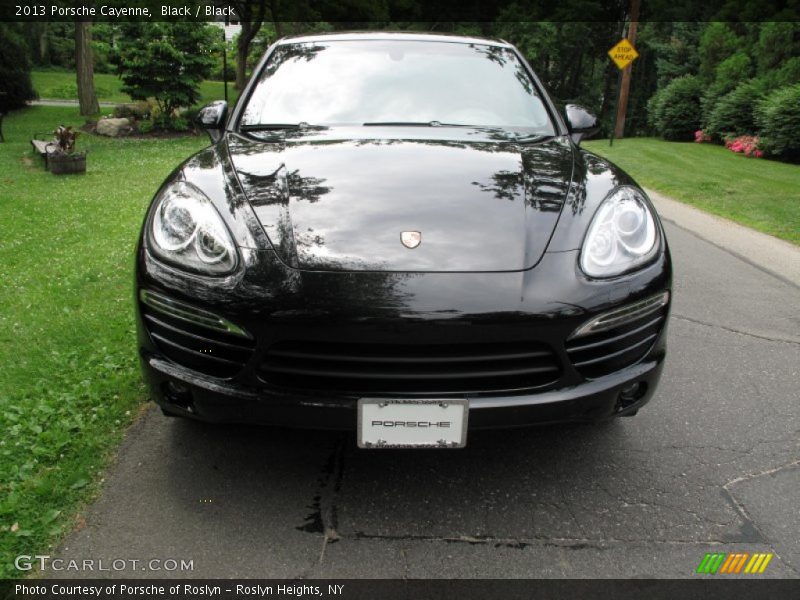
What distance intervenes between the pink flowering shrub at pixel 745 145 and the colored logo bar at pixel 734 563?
16106 mm

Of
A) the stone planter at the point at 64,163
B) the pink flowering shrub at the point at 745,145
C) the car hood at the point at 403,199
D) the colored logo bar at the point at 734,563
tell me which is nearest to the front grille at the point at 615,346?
the car hood at the point at 403,199

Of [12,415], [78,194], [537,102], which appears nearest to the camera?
[12,415]

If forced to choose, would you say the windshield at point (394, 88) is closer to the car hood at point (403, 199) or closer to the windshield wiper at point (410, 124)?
the windshield wiper at point (410, 124)

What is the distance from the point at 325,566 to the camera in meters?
2.07

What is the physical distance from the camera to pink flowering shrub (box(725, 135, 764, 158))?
1624 cm

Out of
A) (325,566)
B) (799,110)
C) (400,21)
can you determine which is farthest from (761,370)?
(400,21)

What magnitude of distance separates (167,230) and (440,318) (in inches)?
40.3

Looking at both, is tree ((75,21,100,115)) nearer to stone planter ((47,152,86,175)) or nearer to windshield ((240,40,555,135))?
stone planter ((47,152,86,175))

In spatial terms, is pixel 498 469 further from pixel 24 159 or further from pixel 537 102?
pixel 24 159

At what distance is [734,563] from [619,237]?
3.60ft

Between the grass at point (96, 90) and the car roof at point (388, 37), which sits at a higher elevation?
the car roof at point (388, 37)

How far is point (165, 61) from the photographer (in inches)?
705

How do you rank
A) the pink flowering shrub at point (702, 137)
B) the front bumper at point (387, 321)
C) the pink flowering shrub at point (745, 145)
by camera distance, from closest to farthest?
the front bumper at point (387, 321), the pink flowering shrub at point (745, 145), the pink flowering shrub at point (702, 137)

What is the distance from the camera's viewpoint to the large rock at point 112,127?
685 inches
